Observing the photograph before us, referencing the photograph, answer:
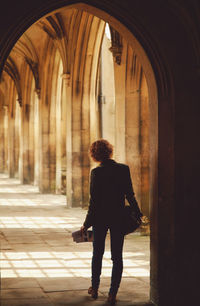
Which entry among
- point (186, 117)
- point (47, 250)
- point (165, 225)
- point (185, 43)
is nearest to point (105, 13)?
point (185, 43)

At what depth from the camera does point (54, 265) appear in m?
7.08

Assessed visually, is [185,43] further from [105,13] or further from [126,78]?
[126,78]

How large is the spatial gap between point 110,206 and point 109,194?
0.11 meters

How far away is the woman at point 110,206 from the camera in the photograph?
4.88 meters

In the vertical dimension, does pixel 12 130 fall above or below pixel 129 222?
above

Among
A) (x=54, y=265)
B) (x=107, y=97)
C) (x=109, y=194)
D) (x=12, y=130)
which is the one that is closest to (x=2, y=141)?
(x=12, y=130)

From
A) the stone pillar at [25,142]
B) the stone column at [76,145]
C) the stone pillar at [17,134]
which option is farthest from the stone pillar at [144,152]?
the stone pillar at [17,134]

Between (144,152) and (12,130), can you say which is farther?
(12,130)

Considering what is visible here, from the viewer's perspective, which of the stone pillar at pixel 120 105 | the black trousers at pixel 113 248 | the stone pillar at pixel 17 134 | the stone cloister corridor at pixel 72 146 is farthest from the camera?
the stone pillar at pixel 17 134

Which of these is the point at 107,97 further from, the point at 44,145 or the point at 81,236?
the point at 81,236

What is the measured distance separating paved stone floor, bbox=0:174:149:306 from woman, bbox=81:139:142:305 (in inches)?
19.8

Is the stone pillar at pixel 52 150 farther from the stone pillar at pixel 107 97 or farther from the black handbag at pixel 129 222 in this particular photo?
the black handbag at pixel 129 222

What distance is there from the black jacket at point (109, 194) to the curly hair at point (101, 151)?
99mm

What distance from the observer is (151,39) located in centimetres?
516
